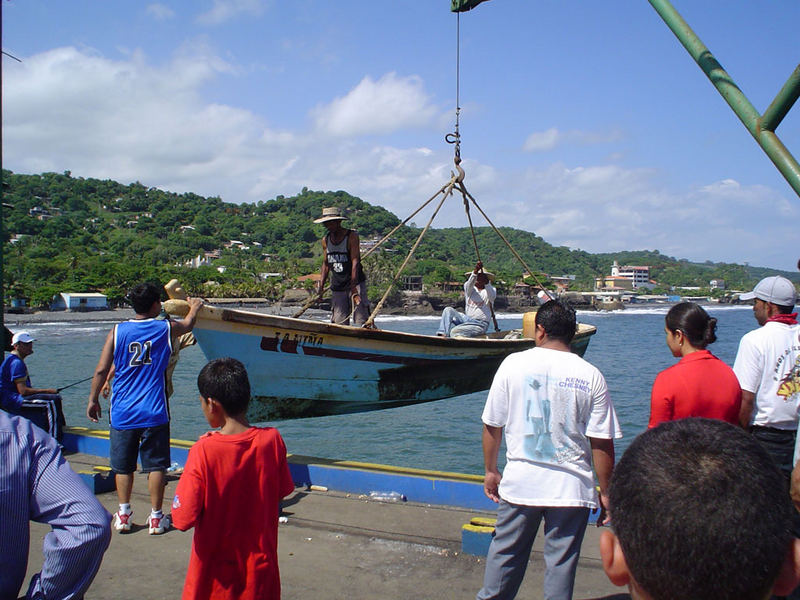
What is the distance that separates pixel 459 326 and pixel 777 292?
6.53 m

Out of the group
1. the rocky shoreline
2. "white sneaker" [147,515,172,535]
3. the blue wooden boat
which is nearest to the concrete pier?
"white sneaker" [147,515,172,535]

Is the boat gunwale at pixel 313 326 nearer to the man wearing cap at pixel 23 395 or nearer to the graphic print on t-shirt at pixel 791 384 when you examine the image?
the man wearing cap at pixel 23 395

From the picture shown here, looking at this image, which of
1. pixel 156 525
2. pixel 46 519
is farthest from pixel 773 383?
pixel 156 525

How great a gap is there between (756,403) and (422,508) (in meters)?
2.62

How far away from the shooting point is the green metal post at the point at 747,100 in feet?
8.01

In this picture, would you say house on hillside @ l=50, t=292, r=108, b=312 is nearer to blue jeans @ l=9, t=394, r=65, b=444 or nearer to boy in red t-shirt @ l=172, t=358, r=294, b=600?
blue jeans @ l=9, t=394, r=65, b=444

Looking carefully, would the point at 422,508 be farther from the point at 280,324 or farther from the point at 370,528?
the point at 280,324

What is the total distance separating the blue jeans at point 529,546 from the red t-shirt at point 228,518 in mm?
1036

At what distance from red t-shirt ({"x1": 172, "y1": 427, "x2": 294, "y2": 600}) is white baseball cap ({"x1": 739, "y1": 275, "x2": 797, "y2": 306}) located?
2838 mm

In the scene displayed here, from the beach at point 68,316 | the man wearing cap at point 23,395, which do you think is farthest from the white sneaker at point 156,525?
the beach at point 68,316

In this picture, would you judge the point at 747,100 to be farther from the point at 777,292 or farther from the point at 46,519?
the point at 46,519

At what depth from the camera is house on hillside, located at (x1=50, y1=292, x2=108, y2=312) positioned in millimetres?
65875

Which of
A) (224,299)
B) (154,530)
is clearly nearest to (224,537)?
(154,530)

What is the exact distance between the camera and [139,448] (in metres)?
4.68
